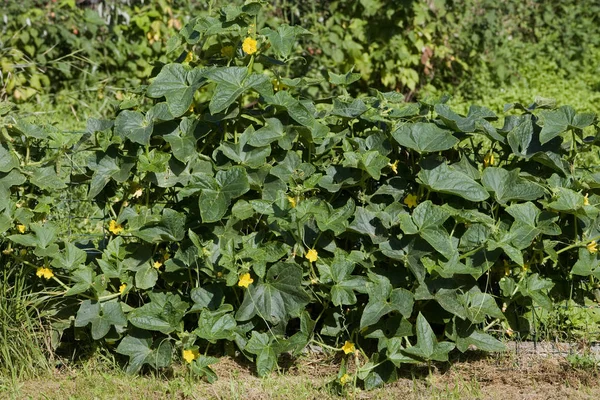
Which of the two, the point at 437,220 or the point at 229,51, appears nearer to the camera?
the point at 437,220

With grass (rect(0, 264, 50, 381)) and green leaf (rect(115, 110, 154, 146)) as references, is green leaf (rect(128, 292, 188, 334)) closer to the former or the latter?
grass (rect(0, 264, 50, 381))

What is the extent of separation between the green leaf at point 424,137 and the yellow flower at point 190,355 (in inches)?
45.7

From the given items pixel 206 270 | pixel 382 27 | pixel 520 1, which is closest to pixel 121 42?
pixel 382 27

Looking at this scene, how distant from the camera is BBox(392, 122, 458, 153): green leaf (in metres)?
3.50

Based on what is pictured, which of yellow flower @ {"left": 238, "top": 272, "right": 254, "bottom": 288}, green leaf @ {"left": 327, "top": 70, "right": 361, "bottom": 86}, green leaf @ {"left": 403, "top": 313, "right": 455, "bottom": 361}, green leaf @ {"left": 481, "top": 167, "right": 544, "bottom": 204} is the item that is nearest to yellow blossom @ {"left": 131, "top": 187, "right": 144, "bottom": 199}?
yellow flower @ {"left": 238, "top": 272, "right": 254, "bottom": 288}

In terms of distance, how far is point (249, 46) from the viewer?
3.59m

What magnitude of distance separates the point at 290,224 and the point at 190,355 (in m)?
0.65

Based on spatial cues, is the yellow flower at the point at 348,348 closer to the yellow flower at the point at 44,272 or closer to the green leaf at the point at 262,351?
the green leaf at the point at 262,351

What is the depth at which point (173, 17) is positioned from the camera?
793 centimetres

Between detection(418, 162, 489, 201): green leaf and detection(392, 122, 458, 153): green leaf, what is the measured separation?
10 cm

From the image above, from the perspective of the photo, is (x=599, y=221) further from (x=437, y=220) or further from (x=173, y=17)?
(x=173, y=17)

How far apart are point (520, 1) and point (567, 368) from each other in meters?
6.16

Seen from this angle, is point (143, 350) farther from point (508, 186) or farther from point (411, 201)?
point (508, 186)

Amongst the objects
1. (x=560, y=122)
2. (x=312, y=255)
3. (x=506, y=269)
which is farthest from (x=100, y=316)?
(x=560, y=122)
